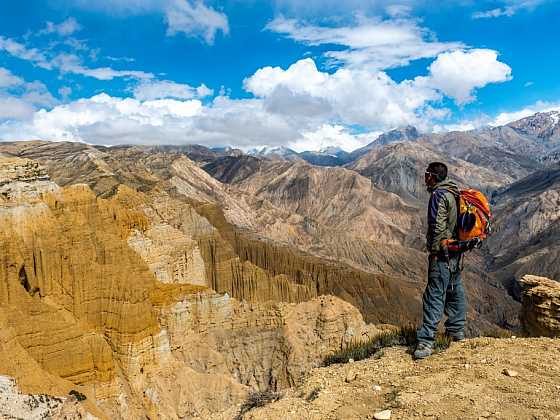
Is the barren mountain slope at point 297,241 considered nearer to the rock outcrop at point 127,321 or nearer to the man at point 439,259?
the rock outcrop at point 127,321

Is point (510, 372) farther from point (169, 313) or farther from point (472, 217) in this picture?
point (169, 313)

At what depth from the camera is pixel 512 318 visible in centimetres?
8025

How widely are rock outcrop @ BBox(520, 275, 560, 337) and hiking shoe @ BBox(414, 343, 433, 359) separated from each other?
6.93m

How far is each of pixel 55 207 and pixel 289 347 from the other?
19148mm

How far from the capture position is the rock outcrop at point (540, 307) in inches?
508

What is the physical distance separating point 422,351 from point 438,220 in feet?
7.04

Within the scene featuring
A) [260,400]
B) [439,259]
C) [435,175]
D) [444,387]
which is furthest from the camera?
[260,400]

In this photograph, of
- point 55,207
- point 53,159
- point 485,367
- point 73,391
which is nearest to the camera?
point 485,367

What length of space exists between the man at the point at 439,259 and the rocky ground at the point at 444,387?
1.61ft

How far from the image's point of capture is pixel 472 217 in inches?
296

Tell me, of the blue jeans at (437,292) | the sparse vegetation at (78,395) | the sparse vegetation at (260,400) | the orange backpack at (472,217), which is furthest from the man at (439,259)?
the sparse vegetation at (78,395)

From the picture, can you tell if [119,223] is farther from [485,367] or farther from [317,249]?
[317,249]

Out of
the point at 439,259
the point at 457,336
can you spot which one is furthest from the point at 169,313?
the point at 439,259

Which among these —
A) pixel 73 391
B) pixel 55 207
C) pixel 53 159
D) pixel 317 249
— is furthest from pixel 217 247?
pixel 53 159
